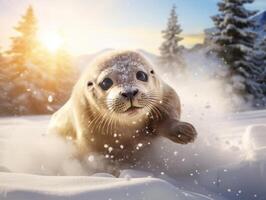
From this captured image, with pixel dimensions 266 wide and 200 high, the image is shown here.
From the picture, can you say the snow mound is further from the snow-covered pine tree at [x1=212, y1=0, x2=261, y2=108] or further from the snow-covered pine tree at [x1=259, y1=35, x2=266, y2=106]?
the snow-covered pine tree at [x1=259, y1=35, x2=266, y2=106]

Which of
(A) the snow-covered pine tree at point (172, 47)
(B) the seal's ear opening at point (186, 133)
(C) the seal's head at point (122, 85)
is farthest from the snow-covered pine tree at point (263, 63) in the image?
(B) the seal's ear opening at point (186, 133)

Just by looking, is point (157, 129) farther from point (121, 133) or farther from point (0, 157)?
point (0, 157)

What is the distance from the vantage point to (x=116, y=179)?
3.39 m

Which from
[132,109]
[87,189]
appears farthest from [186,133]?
[87,189]

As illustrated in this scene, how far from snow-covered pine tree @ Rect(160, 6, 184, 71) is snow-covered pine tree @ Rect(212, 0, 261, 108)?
967cm

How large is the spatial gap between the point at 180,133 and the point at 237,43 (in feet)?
65.1

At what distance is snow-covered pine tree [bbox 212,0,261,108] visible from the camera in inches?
936

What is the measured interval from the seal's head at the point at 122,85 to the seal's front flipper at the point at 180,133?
378 millimetres

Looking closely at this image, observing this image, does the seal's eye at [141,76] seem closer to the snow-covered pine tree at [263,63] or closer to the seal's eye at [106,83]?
the seal's eye at [106,83]

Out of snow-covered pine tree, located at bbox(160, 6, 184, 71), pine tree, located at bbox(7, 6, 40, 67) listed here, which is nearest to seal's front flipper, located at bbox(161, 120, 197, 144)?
pine tree, located at bbox(7, 6, 40, 67)

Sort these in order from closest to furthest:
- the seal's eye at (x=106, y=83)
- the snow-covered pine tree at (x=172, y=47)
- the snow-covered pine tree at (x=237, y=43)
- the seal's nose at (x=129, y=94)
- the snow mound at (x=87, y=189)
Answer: the snow mound at (x=87, y=189) < the seal's nose at (x=129, y=94) < the seal's eye at (x=106, y=83) < the snow-covered pine tree at (x=237, y=43) < the snow-covered pine tree at (x=172, y=47)

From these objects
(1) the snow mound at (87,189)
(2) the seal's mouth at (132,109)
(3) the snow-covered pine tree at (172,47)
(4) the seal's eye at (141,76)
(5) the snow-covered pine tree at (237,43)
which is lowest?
(1) the snow mound at (87,189)

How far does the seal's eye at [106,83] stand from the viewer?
5571mm

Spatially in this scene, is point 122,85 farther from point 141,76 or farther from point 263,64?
point 263,64
